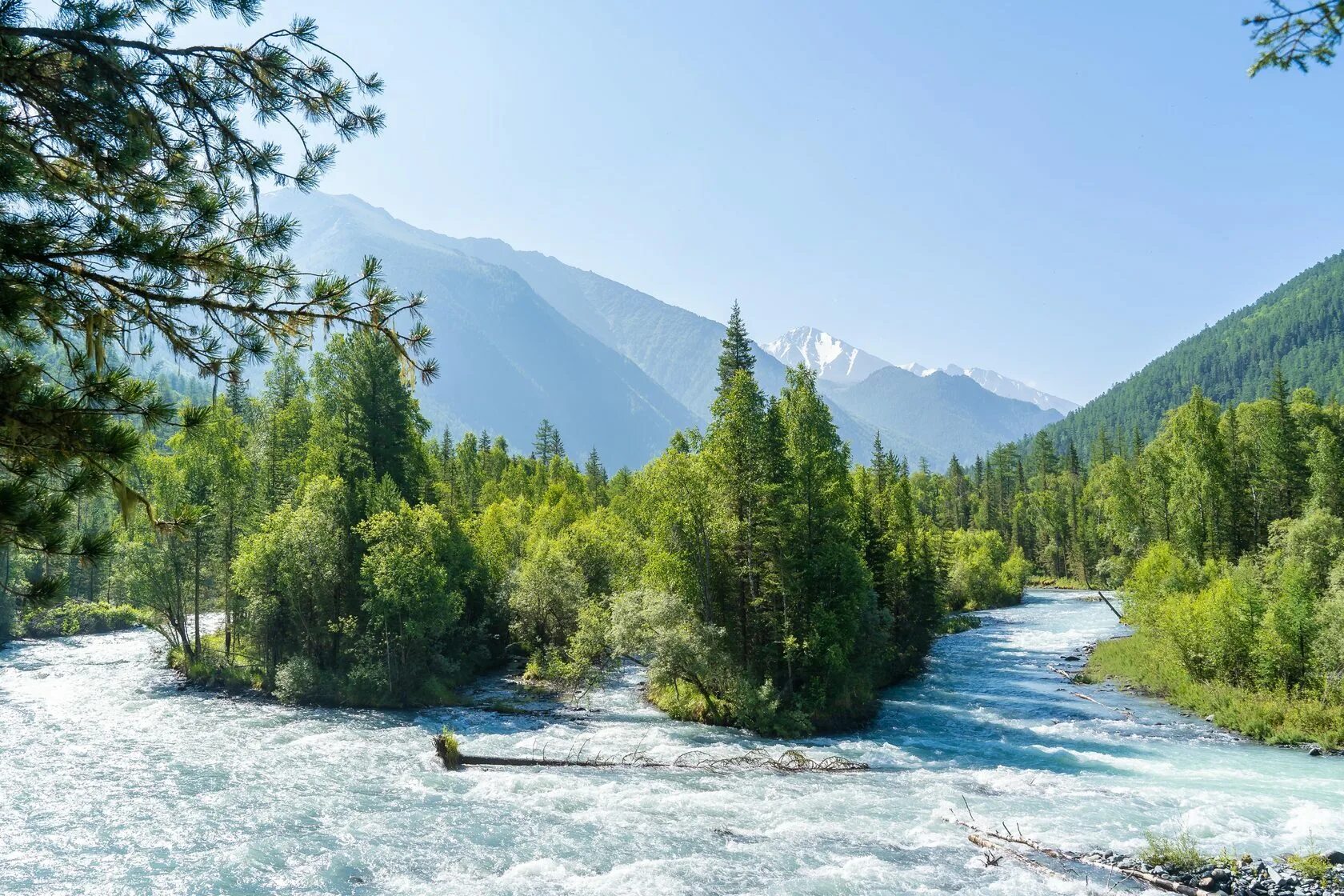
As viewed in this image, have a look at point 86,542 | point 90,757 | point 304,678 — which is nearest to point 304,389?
point 304,678

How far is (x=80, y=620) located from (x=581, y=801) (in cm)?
5702

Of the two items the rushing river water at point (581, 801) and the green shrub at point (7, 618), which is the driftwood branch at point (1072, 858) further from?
the green shrub at point (7, 618)

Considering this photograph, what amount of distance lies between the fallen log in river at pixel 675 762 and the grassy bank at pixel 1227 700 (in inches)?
634

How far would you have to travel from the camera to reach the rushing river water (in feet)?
57.0

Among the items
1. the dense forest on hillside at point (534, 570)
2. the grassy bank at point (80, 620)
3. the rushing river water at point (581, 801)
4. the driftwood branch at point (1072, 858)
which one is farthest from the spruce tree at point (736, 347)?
the grassy bank at point (80, 620)

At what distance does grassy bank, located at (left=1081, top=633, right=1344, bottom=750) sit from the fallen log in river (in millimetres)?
16105

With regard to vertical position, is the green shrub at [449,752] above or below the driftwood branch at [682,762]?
above

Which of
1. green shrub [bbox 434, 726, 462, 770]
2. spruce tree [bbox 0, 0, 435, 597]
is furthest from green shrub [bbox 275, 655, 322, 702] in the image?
spruce tree [bbox 0, 0, 435, 597]

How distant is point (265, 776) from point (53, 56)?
2368cm

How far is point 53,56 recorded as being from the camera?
22.6 feet

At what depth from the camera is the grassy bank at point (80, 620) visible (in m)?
57.8

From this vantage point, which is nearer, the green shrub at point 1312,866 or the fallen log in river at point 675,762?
the green shrub at point 1312,866

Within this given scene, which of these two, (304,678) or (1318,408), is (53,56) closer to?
(304,678)

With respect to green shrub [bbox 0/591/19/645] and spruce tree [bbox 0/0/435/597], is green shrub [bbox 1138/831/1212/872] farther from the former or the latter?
green shrub [bbox 0/591/19/645]
